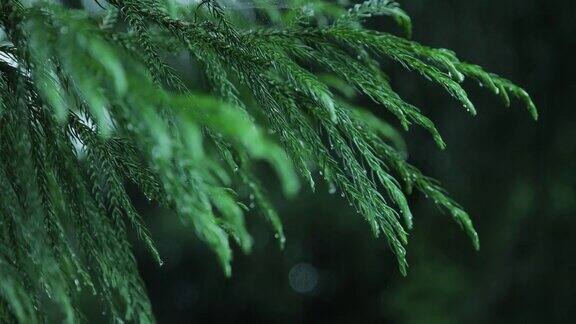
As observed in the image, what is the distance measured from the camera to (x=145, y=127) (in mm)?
799

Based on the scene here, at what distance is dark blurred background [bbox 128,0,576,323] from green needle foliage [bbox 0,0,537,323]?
358 centimetres

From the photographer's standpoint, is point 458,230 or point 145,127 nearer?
point 145,127

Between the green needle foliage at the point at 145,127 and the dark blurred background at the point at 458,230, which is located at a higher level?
the green needle foliage at the point at 145,127

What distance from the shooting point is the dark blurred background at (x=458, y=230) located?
15.4ft

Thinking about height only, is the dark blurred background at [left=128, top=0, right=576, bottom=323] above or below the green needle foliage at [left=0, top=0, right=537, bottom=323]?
below

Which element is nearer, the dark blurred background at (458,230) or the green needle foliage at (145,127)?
the green needle foliage at (145,127)

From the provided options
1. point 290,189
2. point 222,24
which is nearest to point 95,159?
point 222,24

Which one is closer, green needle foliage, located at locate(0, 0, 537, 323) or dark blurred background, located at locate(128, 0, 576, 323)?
green needle foliage, located at locate(0, 0, 537, 323)

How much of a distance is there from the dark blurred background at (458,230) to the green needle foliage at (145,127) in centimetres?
358

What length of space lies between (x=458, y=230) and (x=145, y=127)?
4588 mm

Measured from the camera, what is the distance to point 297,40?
1.16 m

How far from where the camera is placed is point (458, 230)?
17.1 feet

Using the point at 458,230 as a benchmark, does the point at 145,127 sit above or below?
above

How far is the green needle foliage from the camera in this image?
0.80 m
